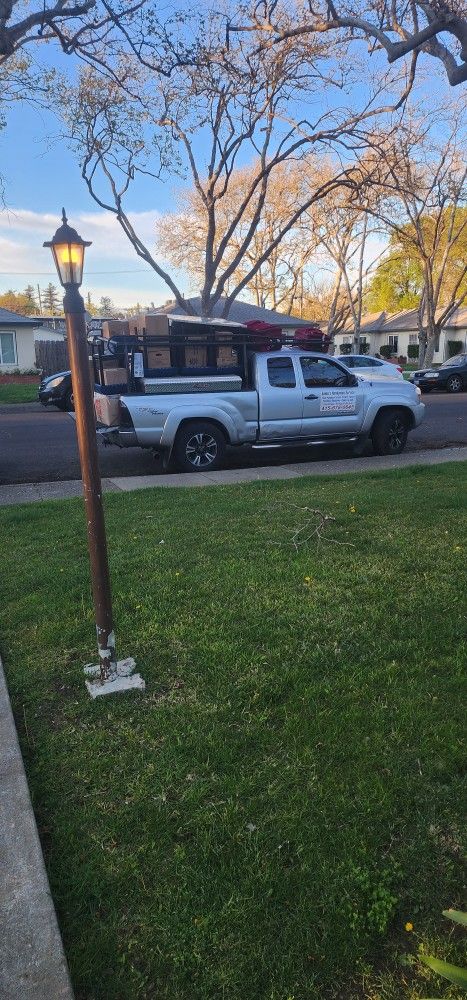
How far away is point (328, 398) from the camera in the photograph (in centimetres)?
971

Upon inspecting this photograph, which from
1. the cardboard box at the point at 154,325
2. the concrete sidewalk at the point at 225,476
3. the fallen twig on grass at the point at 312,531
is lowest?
the fallen twig on grass at the point at 312,531

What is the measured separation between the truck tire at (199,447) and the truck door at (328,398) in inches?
53.9

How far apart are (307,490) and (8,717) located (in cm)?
495

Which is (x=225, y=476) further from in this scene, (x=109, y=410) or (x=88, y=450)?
(x=88, y=450)

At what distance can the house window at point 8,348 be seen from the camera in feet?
102

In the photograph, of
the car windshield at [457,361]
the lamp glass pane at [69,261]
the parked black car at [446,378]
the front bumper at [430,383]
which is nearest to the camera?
the lamp glass pane at [69,261]

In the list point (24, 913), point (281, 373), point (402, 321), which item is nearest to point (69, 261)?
point (24, 913)

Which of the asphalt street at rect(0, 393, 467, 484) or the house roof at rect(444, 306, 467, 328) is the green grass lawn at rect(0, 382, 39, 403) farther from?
the house roof at rect(444, 306, 467, 328)

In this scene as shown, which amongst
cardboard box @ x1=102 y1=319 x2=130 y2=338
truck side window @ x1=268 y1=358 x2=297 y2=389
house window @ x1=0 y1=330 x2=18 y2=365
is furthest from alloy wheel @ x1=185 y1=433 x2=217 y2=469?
house window @ x1=0 y1=330 x2=18 y2=365

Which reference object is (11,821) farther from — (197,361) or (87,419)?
(197,361)

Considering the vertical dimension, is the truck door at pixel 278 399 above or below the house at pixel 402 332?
below

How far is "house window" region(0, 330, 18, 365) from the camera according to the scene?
1225 inches

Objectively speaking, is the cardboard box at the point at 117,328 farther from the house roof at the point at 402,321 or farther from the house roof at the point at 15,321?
the house roof at the point at 402,321

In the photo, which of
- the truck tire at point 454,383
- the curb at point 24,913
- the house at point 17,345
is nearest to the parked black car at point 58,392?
the house at point 17,345
